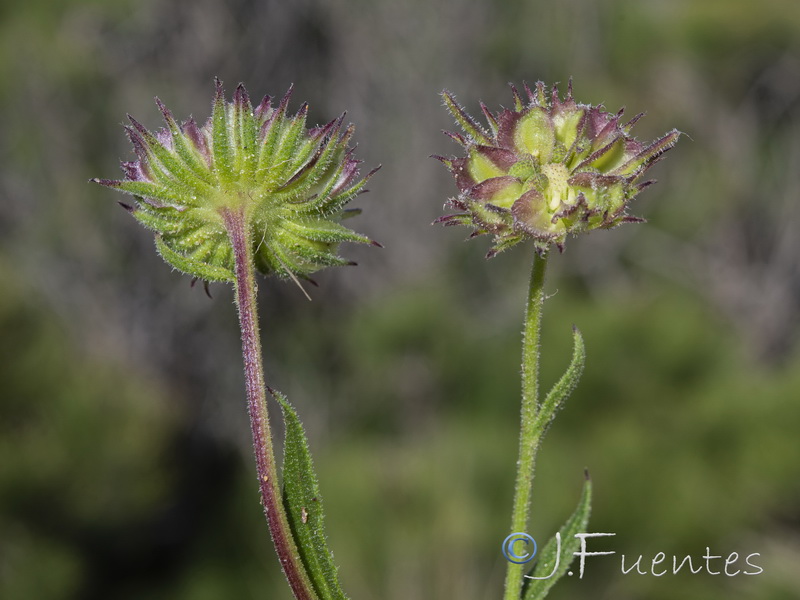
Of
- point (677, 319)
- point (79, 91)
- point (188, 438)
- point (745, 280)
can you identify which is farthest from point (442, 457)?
point (79, 91)

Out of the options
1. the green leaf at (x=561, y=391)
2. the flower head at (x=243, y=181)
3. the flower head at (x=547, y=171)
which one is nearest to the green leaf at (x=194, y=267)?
the flower head at (x=243, y=181)

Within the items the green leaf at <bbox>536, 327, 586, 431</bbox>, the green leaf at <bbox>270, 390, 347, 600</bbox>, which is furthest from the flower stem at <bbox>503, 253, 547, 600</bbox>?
the green leaf at <bbox>270, 390, 347, 600</bbox>

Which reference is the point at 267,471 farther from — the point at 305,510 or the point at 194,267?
the point at 194,267

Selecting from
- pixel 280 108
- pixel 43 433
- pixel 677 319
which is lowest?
pixel 280 108

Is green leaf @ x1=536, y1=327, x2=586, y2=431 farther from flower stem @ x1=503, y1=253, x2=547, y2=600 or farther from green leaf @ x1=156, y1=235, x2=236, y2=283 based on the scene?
green leaf @ x1=156, y1=235, x2=236, y2=283

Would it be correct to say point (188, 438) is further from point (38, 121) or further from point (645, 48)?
point (645, 48)

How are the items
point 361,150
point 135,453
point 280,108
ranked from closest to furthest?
A: point 280,108, point 135,453, point 361,150

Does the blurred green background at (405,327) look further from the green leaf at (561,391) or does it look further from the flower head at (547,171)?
the flower head at (547,171)
